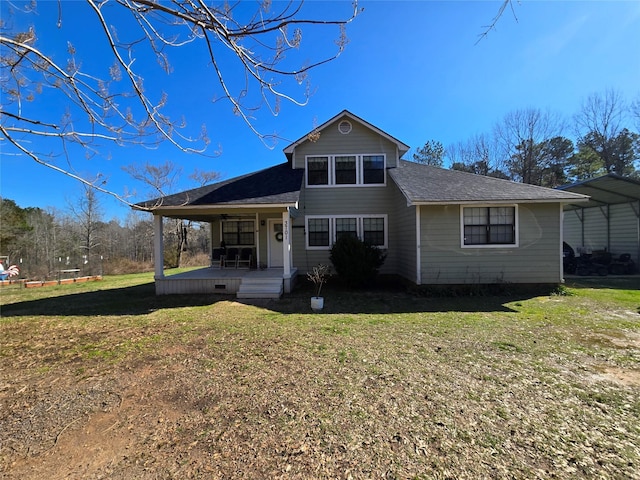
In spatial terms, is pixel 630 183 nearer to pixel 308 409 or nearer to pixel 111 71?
pixel 308 409

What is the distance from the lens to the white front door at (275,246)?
11.8m

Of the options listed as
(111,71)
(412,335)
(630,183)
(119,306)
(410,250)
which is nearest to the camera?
(111,71)

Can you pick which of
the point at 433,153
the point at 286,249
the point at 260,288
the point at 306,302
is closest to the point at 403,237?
the point at 286,249

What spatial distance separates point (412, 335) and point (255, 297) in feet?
16.8

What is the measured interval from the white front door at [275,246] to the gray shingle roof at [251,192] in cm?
192

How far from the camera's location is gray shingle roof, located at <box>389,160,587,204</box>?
8.59 m

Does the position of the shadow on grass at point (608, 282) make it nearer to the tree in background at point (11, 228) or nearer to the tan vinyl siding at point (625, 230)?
the tan vinyl siding at point (625, 230)

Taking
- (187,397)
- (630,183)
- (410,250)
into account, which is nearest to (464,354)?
(187,397)

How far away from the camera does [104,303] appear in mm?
8430

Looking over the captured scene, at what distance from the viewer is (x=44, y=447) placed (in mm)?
2391

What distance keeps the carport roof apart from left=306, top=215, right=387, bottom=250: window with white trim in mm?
8420

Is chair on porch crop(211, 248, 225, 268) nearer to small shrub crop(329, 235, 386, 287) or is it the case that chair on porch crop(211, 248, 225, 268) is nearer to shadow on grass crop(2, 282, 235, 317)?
shadow on grass crop(2, 282, 235, 317)

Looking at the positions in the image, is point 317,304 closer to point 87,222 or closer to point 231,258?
point 231,258

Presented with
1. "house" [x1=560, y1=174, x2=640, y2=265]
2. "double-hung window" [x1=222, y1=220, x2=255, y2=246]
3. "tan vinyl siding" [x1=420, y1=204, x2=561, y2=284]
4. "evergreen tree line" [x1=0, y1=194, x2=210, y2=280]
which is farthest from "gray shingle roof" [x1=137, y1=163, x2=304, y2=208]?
"house" [x1=560, y1=174, x2=640, y2=265]
